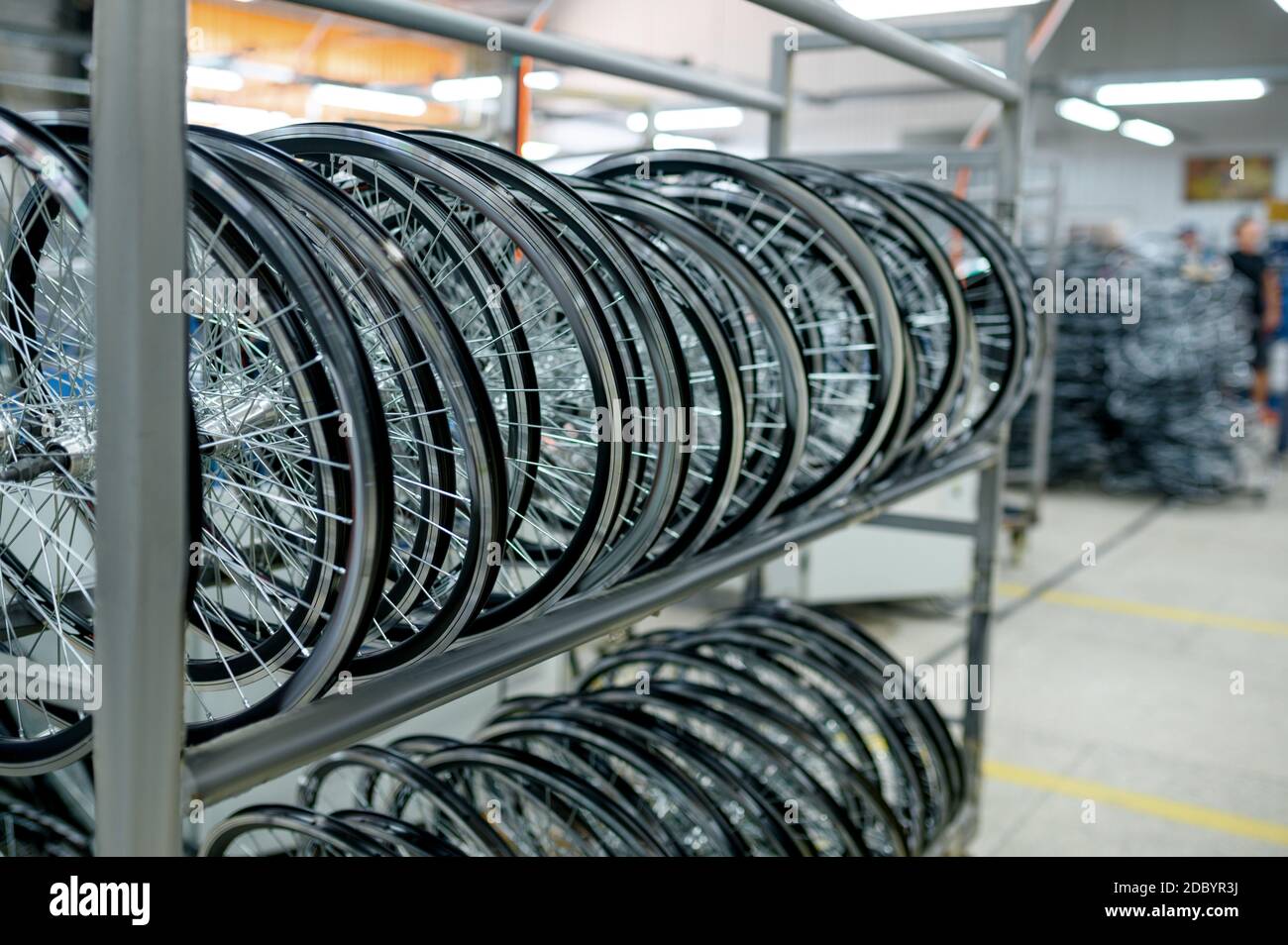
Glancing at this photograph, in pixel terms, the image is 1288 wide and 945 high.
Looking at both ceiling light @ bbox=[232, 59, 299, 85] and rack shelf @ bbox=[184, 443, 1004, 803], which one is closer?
rack shelf @ bbox=[184, 443, 1004, 803]

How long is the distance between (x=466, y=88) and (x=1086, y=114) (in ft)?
31.7

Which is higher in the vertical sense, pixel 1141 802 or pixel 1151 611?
pixel 1151 611

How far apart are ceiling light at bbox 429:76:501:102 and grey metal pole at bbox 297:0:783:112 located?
224 cm

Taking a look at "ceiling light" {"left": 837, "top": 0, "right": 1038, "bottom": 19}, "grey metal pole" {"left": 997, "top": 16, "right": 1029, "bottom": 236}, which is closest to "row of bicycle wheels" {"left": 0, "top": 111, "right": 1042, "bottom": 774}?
"grey metal pole" {"left": 997, "top": 16, "right": 1029, "bottom": 236}

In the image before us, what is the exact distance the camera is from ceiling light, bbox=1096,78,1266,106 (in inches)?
421

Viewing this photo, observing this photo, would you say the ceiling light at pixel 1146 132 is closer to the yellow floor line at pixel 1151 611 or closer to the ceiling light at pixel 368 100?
the yellow floor line at pixel 1151 611

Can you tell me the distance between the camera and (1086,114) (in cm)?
1218

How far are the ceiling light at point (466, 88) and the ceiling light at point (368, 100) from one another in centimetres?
9

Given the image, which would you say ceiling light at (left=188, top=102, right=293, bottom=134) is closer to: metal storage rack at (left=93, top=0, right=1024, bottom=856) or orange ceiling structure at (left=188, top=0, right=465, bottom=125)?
orange ceiling structure at (left=188, top=0, right=465, bottom=125)

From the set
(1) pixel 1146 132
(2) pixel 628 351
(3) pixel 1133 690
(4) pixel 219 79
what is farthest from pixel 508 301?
(1) pixel 1146 132

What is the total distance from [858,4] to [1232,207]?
10780mm

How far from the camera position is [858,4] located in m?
6.59

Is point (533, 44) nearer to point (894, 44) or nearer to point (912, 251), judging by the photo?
point (894, 44)

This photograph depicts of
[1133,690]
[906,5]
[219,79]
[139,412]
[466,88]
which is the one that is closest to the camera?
[139,412]
